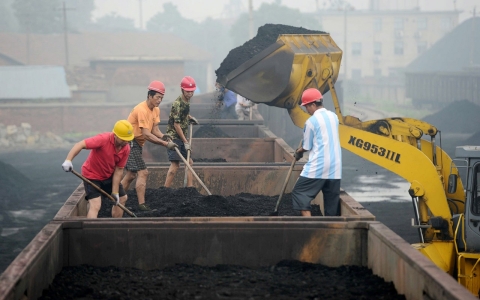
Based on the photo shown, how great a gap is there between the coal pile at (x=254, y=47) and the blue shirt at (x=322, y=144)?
2006mm

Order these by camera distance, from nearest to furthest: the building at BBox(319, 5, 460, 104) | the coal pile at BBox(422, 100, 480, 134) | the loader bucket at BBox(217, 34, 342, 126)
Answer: the loader bucket at BBox(217, 34, 342, 126)
the coal pile at BBox(422, 100, 480, 134)
the building at BBox(319, 5, 460, 104)

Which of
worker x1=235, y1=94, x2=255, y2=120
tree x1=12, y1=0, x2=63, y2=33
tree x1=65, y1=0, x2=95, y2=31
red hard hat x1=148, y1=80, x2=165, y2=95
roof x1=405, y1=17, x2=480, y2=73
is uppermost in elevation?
tree x1=65, y1=0, x2=95, y2=31

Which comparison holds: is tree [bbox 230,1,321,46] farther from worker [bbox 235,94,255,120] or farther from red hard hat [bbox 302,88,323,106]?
red hard hat [bbox 302,88,323,106]

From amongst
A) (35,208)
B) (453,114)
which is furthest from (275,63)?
(453,114)

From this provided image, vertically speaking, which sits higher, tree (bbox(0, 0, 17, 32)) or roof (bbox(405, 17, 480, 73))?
tree (bbox(0, 0, 17, 32))

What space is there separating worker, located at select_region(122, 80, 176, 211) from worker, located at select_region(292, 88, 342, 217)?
1690 mm

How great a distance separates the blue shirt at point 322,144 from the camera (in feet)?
21.2

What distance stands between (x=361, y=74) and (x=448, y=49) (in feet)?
54.9

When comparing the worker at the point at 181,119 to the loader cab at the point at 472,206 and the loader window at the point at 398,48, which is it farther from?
the loader window at the point at 398,48

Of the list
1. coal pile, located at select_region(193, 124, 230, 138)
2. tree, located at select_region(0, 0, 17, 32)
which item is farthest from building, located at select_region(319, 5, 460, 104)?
coal pile, located at select_region(193, 124, 230, 138)

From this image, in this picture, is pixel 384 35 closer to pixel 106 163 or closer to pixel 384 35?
pixel 384 35

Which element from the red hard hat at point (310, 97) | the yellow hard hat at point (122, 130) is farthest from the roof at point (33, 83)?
the red hard hat at point (310, 97)

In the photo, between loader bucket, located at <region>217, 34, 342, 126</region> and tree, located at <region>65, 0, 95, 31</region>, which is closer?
loader bucket, located at <region>217, 34, 342, 126</region>

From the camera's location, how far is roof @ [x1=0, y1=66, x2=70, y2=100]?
39.8m
